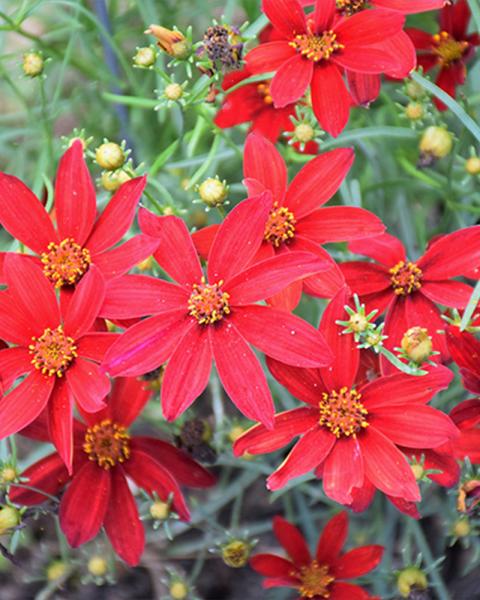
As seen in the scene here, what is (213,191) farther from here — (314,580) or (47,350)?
(314,580)

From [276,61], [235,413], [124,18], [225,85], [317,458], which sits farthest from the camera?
[235,413]

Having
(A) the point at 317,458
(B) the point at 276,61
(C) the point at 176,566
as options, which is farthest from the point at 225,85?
(C) the point at 176,566

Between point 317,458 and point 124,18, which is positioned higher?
point 124,18

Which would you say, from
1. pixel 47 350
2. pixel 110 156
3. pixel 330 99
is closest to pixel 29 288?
pixel 47 350

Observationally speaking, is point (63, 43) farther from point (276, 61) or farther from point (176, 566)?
point (176, 566)

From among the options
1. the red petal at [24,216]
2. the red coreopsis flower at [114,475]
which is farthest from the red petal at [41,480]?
the red petal at [24,216]
